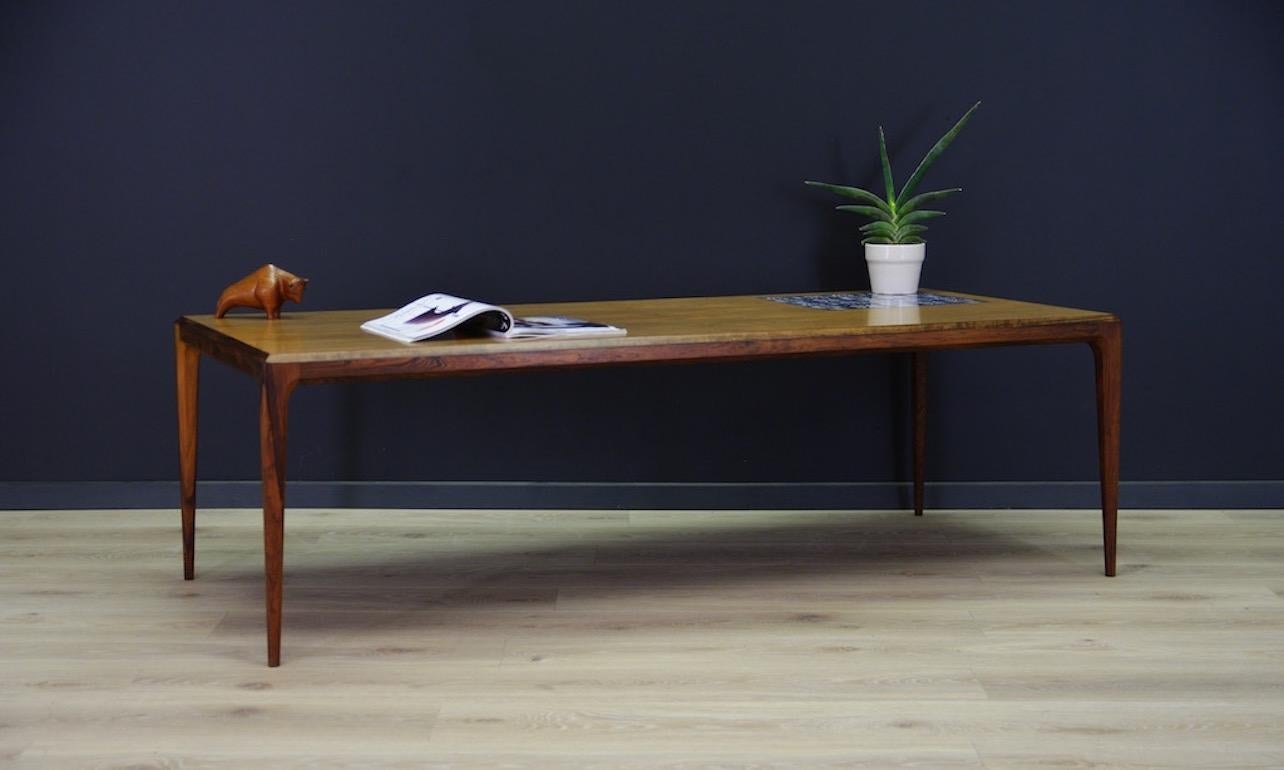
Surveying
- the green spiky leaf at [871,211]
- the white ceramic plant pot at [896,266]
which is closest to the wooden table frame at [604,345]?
the white ceramic plant pot at [896,266]

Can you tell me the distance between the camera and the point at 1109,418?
3250 millimetres

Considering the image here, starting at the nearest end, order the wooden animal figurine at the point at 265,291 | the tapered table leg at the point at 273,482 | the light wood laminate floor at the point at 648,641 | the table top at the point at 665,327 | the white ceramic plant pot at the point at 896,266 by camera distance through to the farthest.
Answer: the light wood laminate floor at the point at 648,641 < the tapered table leg at the point at 273,482 < the table top at the point at 665,327 < the wooden animal figurine at the point at 265,291 < the white ceramic plant pot at the point at 896,266

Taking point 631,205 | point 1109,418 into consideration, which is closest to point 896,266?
point 1109,418

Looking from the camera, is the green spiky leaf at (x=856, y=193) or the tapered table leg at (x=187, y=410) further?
the green spiky leaf at (x=856, y=193)

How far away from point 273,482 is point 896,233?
1.68 meters

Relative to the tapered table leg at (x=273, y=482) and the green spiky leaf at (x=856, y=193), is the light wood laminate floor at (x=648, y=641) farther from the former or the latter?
the green spiky leaf at (x=856, y=193)

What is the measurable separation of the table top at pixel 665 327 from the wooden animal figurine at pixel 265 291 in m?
0.04

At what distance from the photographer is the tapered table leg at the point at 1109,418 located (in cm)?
322

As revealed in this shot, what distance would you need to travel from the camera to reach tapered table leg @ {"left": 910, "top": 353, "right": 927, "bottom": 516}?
150 inches

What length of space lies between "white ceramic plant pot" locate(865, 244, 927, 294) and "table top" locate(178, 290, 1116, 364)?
159 mm

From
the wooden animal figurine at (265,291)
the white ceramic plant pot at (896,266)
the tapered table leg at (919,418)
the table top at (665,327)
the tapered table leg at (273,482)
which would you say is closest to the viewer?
the tapered table leg at (273,482)

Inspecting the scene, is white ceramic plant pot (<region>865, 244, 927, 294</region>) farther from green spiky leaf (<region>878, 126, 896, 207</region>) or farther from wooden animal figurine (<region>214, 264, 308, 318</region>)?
wooden animal figurine (<region>214, 264, 308, 318</region>)

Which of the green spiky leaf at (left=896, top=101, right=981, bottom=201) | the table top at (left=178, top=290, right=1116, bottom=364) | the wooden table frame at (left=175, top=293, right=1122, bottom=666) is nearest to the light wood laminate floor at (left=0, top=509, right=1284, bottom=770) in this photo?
the wooden table frame at (left=175, top=293, right=1122, bottom=666)

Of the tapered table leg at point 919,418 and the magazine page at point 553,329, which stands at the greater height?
the magazine page at point 553,329
